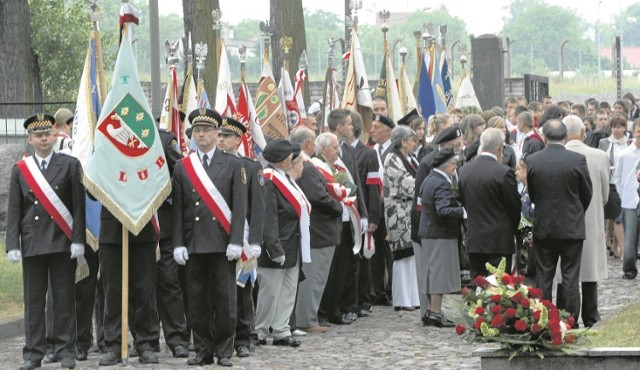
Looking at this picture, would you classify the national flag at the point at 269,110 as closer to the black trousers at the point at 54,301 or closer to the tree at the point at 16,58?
the tree at the point at 16,58

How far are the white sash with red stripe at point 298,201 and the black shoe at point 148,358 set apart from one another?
1.96 m

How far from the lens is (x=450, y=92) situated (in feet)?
81.7

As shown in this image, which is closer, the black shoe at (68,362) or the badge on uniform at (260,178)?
the black shoe at (68,362)

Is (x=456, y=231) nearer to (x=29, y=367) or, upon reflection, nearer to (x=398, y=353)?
(x=398, y=353)

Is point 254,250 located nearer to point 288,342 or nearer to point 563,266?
point 288,342

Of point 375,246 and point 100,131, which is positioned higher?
point 100,131

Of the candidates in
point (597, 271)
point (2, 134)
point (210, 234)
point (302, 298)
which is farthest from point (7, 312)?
point (2, 134)

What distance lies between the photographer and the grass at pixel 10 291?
16.9m

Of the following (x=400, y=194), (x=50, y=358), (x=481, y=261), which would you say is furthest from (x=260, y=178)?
(x=400, y=194)

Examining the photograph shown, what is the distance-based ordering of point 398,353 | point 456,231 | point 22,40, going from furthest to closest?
point 22,40, point 456,231, point 398,353

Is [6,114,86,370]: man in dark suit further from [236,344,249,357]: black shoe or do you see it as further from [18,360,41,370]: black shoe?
[236,344,249,357]: black shoe

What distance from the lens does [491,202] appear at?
578 inches

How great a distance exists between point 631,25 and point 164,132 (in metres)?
165

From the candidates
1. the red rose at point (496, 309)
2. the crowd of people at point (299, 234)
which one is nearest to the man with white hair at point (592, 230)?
the crowd of people at point (299, 234)
